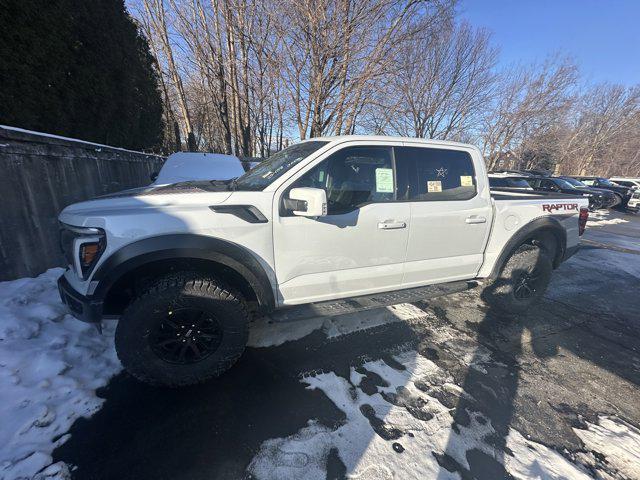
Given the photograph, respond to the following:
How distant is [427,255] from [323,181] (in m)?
1.34

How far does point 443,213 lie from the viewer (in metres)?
2.87

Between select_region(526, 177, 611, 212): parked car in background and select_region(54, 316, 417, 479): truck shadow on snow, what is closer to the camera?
select_region(54, 316, 417, 479): truck shadow on snow

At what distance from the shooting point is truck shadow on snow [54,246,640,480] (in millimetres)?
1712

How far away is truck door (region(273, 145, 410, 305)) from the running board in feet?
0.24

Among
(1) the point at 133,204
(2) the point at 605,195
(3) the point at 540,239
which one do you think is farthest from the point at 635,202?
(1) the point at 133,204

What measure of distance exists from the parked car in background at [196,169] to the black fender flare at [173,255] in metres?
4.11

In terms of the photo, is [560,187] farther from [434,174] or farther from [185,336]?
[185,336]

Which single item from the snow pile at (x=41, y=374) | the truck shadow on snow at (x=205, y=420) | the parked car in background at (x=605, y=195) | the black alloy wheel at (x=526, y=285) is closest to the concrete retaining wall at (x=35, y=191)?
the snow pile at (x=41, y=374)

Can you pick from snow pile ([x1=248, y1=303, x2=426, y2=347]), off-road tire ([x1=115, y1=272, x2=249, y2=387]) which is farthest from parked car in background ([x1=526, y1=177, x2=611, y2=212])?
off-road tire ([x1=115, y1=272, x2=249, y2=387])

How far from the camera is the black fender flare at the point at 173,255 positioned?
6.38ft

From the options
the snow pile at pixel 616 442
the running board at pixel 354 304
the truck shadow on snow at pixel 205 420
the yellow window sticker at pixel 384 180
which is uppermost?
the yellow window sticker at pixel 384 180

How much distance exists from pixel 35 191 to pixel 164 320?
9.87 ft

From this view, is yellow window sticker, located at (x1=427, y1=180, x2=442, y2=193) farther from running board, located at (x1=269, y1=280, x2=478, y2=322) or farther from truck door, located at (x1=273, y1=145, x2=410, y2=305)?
running board, located at (x1=269, y1=280, x2=478, y2=322)

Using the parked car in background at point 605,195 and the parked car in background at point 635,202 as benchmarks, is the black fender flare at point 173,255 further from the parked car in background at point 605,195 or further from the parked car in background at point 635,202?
the parked car in background at point 635,202
